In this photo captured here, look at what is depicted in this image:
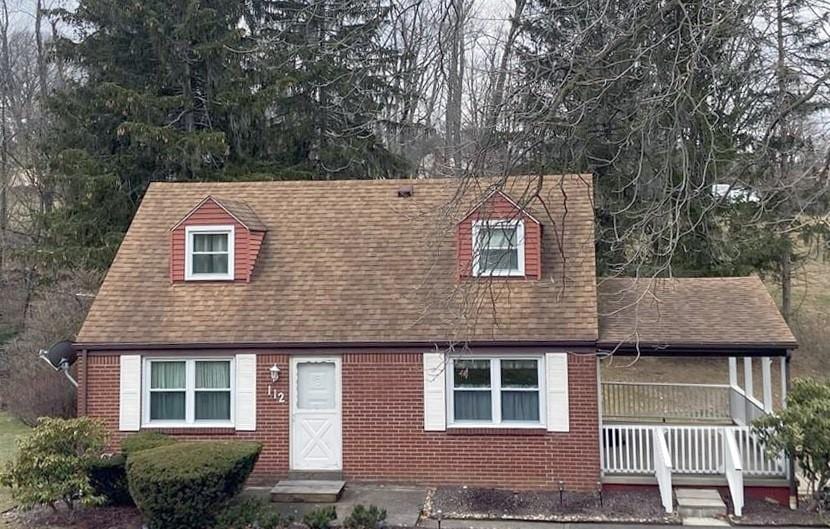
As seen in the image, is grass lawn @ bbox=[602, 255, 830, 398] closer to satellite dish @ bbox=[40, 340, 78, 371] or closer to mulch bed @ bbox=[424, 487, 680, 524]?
mulch bed @ bbox=[424, 487, 680, 524]

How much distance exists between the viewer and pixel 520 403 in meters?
12.4

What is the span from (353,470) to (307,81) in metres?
14.2

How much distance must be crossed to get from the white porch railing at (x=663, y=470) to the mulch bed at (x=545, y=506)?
177mm

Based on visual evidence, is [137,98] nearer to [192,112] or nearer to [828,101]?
[192,112]

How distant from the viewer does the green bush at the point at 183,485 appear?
9844mm

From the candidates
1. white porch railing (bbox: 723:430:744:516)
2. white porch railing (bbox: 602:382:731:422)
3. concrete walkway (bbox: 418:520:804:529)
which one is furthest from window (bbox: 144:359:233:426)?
white porch railing (bbox: 723:430:744:516)

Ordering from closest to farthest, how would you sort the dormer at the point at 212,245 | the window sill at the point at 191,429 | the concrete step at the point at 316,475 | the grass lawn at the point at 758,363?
the concrete step at the point at 316,475
the window sill at the point at 191,429
the dormer at the point at 212,245
the grass lawn at the point at 758,363

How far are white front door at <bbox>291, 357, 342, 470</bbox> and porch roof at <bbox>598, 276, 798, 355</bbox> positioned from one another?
15.2 ft

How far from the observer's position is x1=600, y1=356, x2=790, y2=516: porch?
1117 cm

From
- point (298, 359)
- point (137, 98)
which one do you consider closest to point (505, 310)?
point (298, 359)

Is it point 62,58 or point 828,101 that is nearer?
point 828,101

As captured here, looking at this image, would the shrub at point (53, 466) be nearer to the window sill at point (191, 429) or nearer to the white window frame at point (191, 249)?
the window sill at point (191, 429)

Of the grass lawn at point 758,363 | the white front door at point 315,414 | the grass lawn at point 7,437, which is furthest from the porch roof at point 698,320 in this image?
the grass lawn at point 7,437

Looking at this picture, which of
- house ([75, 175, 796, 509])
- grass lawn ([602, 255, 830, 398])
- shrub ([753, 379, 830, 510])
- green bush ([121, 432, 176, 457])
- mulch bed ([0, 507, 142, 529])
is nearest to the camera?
shrub ([753, 379, 830, 510])
